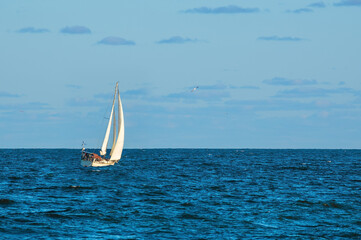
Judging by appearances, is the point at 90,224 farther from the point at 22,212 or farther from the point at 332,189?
the point at 332,189

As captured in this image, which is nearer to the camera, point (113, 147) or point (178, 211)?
point (178, 211)

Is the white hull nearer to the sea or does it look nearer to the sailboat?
the sailboat

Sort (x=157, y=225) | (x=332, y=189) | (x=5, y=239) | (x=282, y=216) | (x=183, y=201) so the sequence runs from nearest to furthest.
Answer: (x=5, y=239) < (x=157, y=225) < (x=282, y=216) < (x=183, y=201) < (x=332, y=189)

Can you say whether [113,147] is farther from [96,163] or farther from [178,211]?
[178,211]

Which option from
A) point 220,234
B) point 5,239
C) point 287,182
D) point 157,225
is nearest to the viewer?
point 5,239

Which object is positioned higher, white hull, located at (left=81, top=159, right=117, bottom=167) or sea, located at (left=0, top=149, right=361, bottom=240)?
white hull, located at (left=81, top=159, right=117, bottom=167)

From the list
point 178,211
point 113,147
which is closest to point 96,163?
point 113,147

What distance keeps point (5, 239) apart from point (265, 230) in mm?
15669

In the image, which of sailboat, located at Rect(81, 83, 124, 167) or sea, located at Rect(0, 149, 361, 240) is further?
sailboat, located at Rect(81, 83, 124, 167)

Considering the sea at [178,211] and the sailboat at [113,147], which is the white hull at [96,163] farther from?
the sea at [178,211]

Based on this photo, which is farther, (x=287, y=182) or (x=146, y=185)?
(x=287, y=182)

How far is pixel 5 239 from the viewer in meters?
33.3

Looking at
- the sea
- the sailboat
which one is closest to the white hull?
the sailboat

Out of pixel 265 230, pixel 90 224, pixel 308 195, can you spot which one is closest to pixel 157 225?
pixel 90 224
